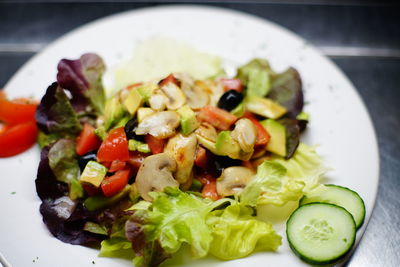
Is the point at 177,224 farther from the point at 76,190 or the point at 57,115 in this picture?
the point at 57,115

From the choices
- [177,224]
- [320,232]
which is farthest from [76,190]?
[320,232]

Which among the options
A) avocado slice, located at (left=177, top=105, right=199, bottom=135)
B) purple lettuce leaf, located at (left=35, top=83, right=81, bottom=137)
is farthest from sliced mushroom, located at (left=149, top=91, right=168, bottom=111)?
purple lettuce leaf, located at (left=35, top=83, right=81, bottom=137)

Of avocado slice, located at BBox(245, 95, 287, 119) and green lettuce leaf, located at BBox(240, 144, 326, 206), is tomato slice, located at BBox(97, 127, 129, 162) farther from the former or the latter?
avocado slice, located at BBox(245, 95, 287, 119)

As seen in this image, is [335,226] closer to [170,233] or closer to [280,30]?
[170,233]

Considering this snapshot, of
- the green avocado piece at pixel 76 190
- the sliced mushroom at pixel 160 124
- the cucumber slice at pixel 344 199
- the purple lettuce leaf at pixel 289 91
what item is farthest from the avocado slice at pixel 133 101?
the cucumber slice at pixel 344 199

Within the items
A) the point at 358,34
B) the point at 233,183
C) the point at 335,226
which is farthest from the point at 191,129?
the point at 358,34
